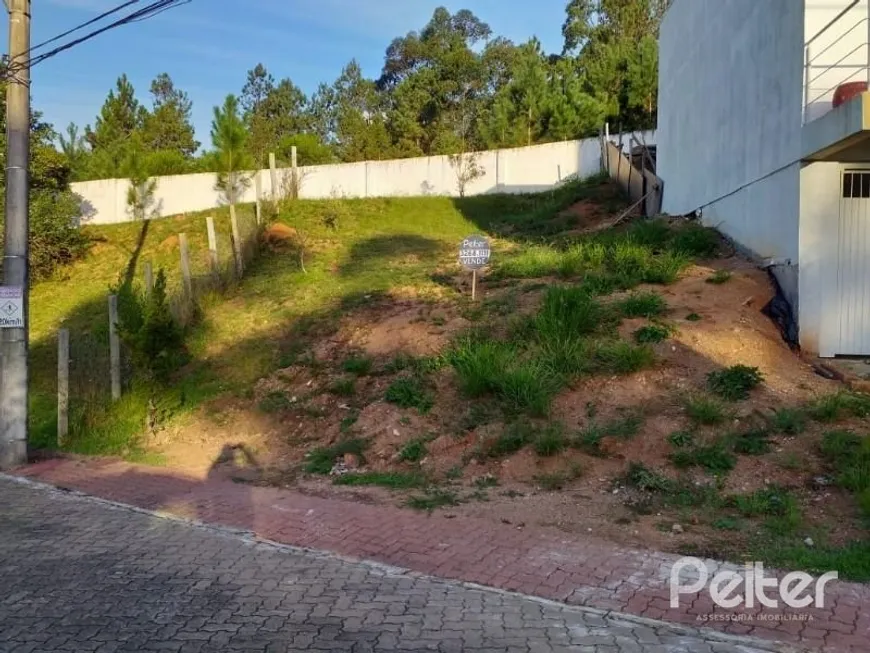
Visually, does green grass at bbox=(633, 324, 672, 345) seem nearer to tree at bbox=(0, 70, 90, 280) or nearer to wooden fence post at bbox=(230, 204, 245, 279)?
wooden fence post at bbox=(230, 204, 245, 279)

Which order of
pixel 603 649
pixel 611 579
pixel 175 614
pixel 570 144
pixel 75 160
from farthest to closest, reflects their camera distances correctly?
pixel 75 160 < pixel 570 144 < pixel 611 579 < pixel 175 614 < pixel 603 649

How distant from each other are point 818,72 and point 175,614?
8.82 m

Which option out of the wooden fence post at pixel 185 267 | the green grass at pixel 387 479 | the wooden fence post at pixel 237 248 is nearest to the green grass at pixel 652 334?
the green grass at pixel 387 479

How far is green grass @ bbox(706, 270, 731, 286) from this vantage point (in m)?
9.80

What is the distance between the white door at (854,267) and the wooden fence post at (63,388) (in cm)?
919

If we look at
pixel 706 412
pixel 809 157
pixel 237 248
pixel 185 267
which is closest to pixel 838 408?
pixel 706 412

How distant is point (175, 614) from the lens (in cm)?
402

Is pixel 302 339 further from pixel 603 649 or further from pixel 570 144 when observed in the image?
pixel 570 144

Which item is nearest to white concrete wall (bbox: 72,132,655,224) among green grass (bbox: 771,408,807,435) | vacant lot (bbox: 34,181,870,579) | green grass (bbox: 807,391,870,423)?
vacant lot (bbox: 34,181,870,579)

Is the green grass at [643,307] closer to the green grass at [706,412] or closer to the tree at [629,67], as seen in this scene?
the green grass at [706,412]

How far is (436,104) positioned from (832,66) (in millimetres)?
36240

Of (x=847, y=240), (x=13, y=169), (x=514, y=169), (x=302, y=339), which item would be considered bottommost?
(x=302, y=339)

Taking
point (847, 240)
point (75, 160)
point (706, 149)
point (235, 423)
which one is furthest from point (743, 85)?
point (75, 160)

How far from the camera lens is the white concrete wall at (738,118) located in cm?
895
